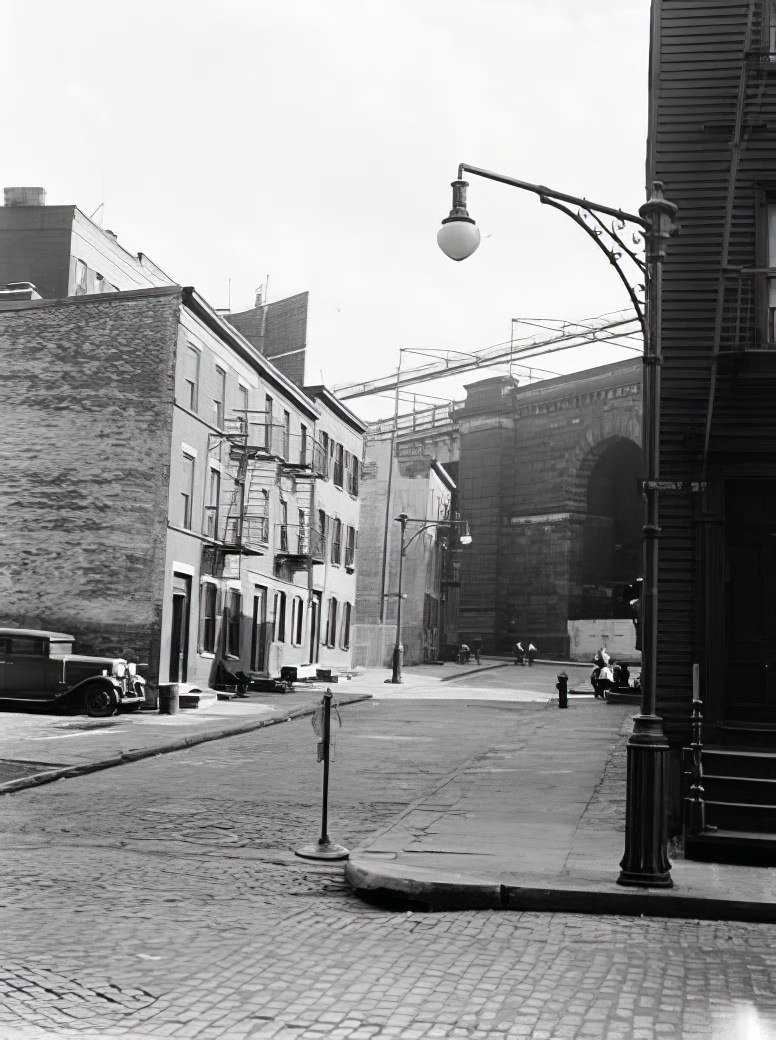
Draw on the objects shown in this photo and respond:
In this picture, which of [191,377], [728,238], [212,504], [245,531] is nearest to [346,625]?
[245,531]

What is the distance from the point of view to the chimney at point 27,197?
42.2m

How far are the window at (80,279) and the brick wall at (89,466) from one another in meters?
9.82

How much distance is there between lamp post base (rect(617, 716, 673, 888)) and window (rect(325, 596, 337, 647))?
38.6 meters

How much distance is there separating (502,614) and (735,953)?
220ft

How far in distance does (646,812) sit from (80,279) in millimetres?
36529

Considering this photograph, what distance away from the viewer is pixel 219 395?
35031 millimetres

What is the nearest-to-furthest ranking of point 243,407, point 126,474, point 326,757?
1. point 326,757
2. point 126,474
3. point 243,407

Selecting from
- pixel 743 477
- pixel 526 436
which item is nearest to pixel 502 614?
pixel 526 436

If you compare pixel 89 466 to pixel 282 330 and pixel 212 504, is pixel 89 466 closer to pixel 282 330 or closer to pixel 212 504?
pixel 212 504

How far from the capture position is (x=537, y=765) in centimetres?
1828

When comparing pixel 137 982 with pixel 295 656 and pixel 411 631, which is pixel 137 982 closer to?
pixel 295 656

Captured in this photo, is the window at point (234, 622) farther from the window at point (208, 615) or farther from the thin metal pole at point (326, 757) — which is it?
the thin metal pole at point (326, 757)

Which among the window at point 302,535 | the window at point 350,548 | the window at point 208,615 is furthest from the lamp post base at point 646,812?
the window at point 350,548

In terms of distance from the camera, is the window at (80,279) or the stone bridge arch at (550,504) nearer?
the window at (80,279)
